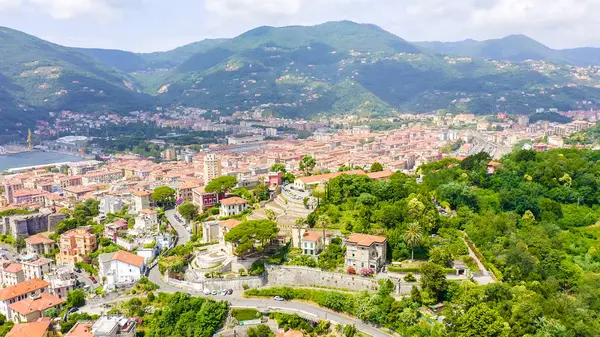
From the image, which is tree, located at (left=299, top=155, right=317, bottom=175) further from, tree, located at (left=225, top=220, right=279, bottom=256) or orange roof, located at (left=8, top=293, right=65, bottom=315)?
orange roof, located at (left=8, top=293, right=65, bottom=315)

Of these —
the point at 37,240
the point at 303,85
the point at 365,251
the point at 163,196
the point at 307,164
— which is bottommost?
the point at 37,240

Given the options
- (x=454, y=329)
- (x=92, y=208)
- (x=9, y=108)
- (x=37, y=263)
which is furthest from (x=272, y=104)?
(x=454, y=329)

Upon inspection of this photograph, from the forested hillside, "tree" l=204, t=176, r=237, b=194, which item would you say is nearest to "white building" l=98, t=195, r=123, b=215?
"tree" l=204, t=176, r=237, b=194

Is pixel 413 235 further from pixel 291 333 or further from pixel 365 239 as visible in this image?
pixel 291 333

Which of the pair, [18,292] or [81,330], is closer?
[81,330]

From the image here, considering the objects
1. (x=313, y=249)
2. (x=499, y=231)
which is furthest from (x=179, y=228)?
(x=499, y=231)

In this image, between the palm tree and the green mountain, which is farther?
the green mountain

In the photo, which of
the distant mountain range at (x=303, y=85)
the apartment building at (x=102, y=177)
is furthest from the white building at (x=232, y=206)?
the distant mountain range at (x=303, y=85)
